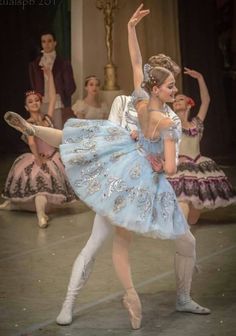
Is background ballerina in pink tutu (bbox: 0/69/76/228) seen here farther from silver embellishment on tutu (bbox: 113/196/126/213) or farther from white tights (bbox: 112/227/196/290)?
silver embellishment on tutu (bbox: 113/196/126/213)

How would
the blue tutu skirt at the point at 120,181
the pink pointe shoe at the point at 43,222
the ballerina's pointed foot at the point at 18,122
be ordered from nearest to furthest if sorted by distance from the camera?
the blue tutu skirt at the point at 120,181 → the ballerina's pointed foot at the point at 18,122 → the pink pointe shoe at the point at 43,222

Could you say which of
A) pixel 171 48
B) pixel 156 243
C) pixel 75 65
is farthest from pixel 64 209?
pixel 171 48

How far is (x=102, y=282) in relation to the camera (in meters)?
5.21

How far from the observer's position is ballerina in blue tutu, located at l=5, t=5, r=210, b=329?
4.22m

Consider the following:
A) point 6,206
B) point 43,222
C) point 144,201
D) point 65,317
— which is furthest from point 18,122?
point 6,206

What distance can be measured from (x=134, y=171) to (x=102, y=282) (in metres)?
1.11

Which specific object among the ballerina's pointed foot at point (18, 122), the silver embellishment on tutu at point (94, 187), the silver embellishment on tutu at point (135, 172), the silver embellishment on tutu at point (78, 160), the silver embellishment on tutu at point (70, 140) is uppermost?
the ballerina's pointed foot at point (18, 122)

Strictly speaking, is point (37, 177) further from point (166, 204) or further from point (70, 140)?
point (166, 204)

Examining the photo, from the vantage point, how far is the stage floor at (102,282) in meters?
4.45

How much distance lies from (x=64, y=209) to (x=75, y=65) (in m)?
1.92

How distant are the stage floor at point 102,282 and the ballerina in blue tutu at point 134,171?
0.23 m

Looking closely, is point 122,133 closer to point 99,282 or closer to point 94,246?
point 94,246

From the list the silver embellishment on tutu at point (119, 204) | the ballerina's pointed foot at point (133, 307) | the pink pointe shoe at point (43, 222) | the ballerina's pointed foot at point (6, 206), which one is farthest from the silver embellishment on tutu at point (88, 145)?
the ballerina's pointed foot at point (6, 206)

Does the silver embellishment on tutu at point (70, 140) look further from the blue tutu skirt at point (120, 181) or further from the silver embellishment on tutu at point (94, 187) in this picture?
the silver embellishment on tutu at point (94, 187)
